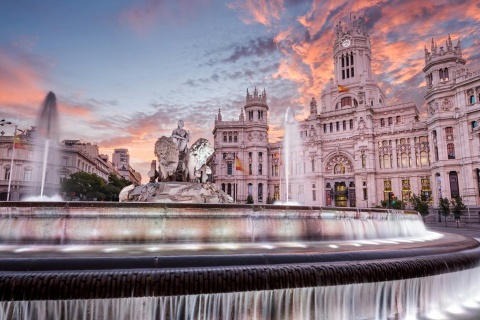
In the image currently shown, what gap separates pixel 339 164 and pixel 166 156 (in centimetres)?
6074

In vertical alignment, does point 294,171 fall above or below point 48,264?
above

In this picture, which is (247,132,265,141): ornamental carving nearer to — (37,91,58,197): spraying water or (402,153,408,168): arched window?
(402,153,408,168): arched window

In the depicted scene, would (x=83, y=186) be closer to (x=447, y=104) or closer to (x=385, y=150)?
(x=385, y=150)

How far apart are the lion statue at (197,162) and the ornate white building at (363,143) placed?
156ft

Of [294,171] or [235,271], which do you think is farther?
[294,171]

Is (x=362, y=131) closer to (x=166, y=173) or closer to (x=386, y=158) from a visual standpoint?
(x=386, y=158)

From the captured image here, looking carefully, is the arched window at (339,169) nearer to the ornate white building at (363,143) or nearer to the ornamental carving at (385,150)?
the ornate white building at (363,143)

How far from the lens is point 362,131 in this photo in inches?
2591

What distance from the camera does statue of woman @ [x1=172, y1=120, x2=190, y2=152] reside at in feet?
50.9

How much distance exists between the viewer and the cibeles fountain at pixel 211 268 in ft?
14.7

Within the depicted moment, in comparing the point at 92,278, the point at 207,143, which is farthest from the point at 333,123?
the point at 92,278

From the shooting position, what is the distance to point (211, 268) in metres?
4.87

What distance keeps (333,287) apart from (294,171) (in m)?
69.7

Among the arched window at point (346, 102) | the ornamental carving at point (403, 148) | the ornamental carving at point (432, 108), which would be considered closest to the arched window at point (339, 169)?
the ornamental carving at point (403, 148)
